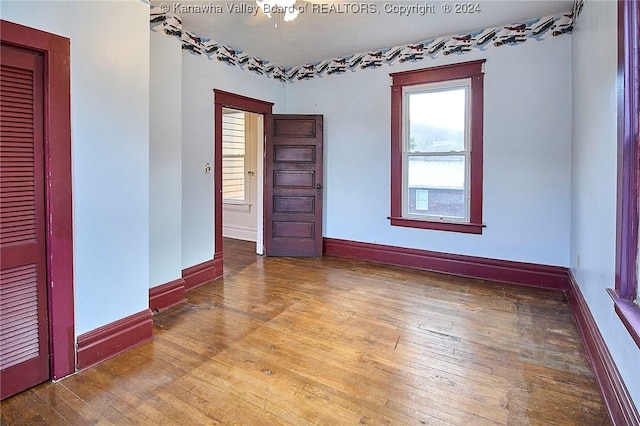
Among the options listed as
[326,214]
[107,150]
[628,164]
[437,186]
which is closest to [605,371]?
[628,164]

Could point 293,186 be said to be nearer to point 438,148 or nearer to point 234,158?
point 234,158

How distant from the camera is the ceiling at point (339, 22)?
3408 mm

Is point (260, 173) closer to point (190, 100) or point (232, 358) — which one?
point (190, 100)

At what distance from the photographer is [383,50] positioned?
4723mm

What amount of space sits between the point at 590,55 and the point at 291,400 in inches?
123

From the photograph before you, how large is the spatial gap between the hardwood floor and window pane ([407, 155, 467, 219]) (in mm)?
1185

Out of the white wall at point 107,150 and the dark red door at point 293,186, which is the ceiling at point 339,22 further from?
the white wall at point 107,150

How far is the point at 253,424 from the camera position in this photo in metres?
1.77

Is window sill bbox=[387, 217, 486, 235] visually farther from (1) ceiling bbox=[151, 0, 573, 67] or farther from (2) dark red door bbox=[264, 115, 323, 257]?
(1) ceiling bbox=[151, 0, 573, 67]

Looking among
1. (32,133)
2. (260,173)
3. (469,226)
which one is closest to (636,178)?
(469,226)

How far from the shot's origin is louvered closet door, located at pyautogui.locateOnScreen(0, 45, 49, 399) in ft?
6.26

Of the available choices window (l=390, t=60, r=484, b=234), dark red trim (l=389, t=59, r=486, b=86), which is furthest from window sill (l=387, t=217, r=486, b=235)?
dark red trim (l=389, t=59, r=486, b=86)

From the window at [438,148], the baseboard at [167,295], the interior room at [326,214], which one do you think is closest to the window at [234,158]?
the interior room at [326,214]

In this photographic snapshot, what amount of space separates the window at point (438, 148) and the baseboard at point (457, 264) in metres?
0.36
